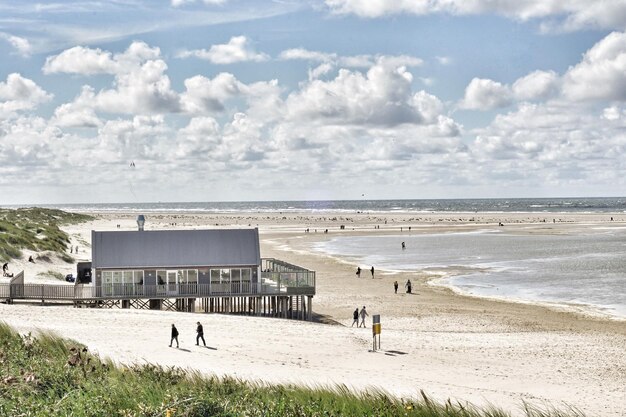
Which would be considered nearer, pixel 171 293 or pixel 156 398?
pixel 156 398

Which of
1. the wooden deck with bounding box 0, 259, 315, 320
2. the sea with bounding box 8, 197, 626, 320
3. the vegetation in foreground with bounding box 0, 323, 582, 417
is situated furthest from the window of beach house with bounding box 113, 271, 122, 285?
the vegetation in foreground with bounding box 0, 323, 582, 417

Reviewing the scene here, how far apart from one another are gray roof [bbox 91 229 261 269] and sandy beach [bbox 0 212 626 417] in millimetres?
3801

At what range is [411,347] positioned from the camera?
3055 cm

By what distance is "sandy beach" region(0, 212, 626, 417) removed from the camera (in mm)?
22875

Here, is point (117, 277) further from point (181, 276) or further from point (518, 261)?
point (518, 261)

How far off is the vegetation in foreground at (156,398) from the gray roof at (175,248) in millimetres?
25882

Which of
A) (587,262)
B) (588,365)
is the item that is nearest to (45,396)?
(588,365)

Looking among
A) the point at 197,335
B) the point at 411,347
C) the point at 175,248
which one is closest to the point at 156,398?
the point at 197,335

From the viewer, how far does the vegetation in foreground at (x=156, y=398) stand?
9336mm

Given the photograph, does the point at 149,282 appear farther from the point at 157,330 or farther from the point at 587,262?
the point at 587,262

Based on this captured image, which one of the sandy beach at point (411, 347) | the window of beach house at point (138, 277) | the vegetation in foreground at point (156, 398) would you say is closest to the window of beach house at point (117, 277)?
the window of beach house at point (138, 277)

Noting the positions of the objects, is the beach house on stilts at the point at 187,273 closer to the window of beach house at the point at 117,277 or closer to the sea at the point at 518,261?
the window of beach house at the point at 117,277

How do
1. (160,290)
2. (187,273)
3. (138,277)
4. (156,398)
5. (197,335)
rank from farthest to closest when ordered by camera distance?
(187,273)
(138,277)
(160,290)
(197,335)
(156,398)

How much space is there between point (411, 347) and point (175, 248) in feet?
49.6
